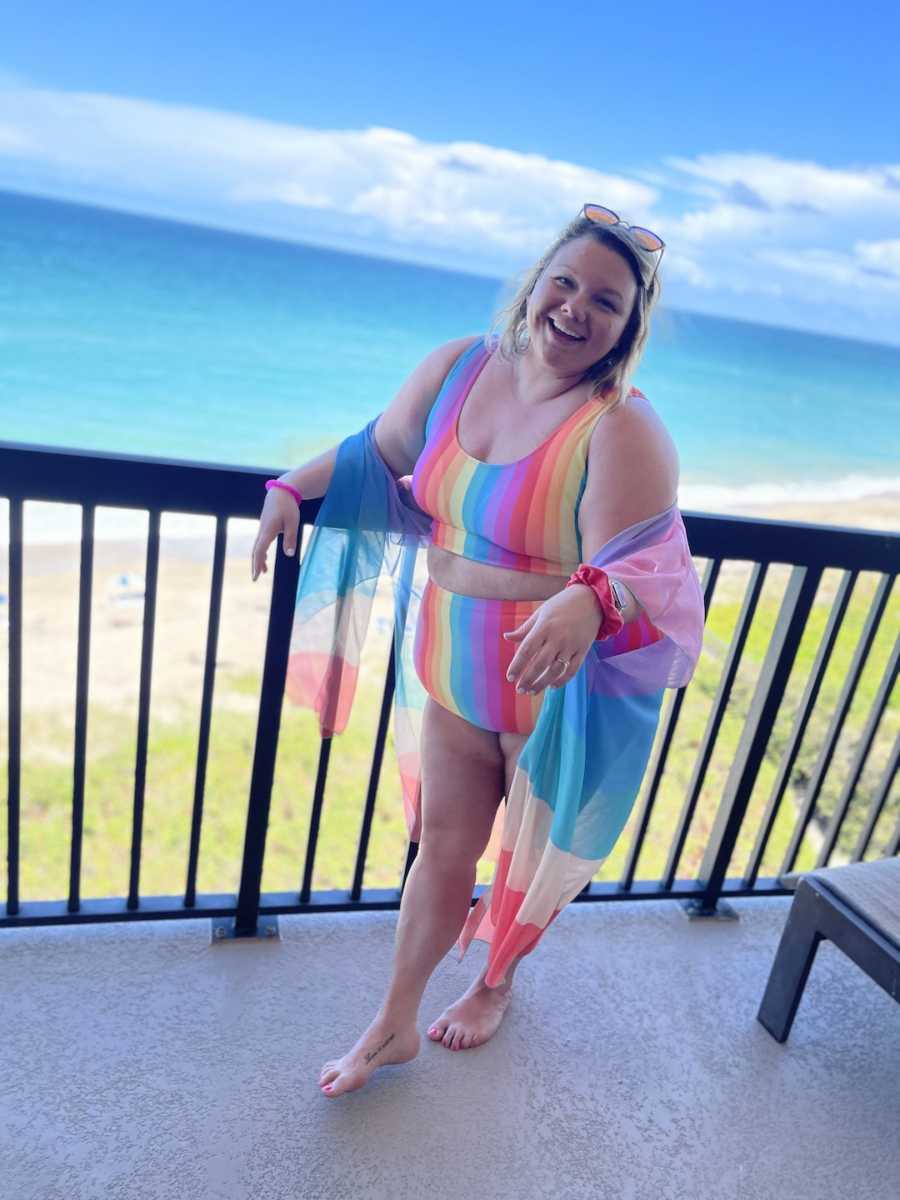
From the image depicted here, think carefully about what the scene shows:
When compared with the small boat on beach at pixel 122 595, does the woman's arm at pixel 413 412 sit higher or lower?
higher

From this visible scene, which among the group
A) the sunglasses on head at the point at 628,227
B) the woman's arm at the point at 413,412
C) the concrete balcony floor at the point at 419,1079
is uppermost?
the sunglasses on head at the point at 628,227

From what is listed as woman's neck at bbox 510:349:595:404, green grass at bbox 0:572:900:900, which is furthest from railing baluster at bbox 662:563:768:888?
green grass at bbox 0:572:900:900

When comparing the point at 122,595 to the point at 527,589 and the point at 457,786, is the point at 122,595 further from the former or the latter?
the point at 527,589

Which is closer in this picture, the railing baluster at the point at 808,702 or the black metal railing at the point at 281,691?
the black metal railing at the point at 281,691

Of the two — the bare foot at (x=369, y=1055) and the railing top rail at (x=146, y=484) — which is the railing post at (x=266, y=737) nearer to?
the railing top rail at (x=146, y=484)

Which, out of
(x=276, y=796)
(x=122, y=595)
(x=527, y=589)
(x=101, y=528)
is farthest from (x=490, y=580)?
(x=101, y=528)

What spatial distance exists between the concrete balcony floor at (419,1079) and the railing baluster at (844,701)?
34 centimetres

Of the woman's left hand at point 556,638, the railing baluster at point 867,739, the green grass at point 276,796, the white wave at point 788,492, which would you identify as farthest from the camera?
the white wave at point 788,492

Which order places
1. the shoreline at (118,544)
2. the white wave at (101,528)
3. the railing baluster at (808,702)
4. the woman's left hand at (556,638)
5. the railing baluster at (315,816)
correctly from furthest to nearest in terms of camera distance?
the white wave at (101,528) < the shoreline at (118,544) < the railing baluster at (808,702) < the railing baluster at (315,816) < the woman's left hand at (556,638)

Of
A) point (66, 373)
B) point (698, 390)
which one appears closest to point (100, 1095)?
point (66, 373)

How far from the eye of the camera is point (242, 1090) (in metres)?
1.62

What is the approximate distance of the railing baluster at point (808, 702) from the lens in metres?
2.14

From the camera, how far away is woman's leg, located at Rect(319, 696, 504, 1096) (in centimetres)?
163

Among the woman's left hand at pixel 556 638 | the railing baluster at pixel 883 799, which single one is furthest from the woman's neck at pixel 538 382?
the railing baluster at pixel 883 799
